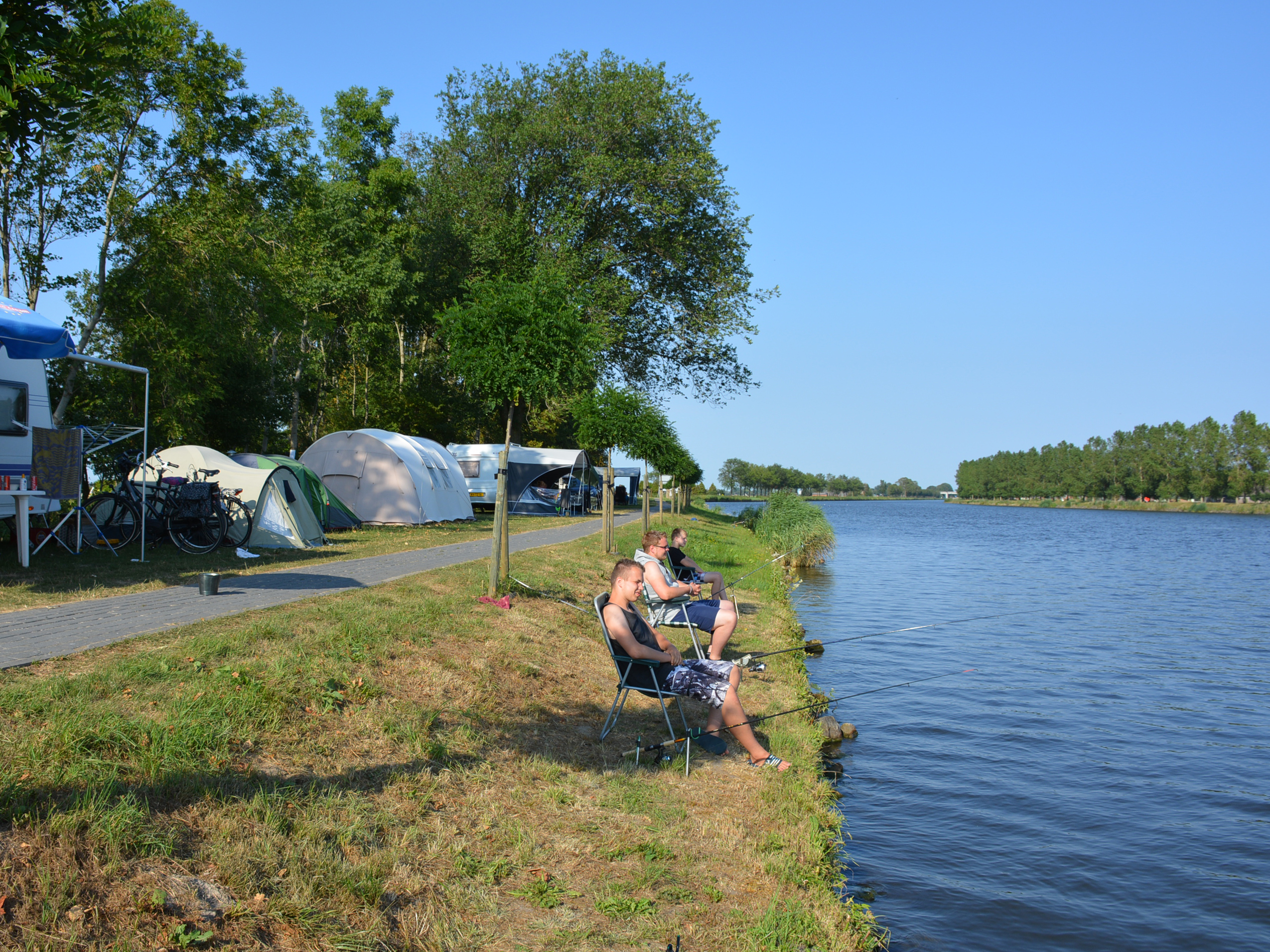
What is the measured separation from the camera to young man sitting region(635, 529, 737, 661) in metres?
7.78

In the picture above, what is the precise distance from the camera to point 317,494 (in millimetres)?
17516

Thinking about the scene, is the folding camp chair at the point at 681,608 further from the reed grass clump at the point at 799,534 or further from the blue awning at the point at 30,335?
the reed grass clump at the point at 799,534

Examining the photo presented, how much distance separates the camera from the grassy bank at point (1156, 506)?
114m

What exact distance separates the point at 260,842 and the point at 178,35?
18.1 meters

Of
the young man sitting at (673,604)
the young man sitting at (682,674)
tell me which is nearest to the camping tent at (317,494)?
the young man sitting at (673,604)

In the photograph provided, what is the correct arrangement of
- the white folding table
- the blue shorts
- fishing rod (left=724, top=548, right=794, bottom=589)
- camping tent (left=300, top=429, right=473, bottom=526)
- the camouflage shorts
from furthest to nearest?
camping tent (left=300, top=429, right=473, bottom=526), fishing rod (left=724, top=548, right=794, bottom=589), the white folding table, the blue shorts, the camouflage shorts

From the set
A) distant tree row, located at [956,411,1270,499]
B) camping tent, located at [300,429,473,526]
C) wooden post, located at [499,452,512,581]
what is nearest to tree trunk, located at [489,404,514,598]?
wooden post, located at [499,452,512,581]

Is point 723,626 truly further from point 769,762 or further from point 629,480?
point 629,480

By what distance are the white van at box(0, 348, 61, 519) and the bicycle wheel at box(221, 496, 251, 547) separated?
2.34m

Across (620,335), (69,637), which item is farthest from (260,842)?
(620,335)

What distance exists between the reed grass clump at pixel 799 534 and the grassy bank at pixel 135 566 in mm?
12091

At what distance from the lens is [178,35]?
1728 cm

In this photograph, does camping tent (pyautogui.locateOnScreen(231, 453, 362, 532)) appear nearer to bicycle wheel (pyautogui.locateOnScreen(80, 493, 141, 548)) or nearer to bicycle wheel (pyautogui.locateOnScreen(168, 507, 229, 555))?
bicycle wheel (pyautogui.locateOnScreen(168, 507, 229, 555))

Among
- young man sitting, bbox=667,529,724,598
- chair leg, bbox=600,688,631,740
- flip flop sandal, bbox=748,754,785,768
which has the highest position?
young man sitting, bbox=667,529,724,598
